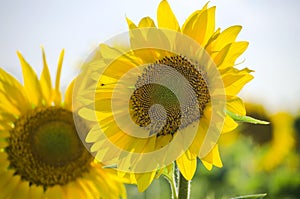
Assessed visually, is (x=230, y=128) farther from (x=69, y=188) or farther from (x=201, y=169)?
(x=201, y=169)

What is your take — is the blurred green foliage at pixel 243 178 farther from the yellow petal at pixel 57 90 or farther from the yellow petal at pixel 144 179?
the yellow petal at pixel 144 179

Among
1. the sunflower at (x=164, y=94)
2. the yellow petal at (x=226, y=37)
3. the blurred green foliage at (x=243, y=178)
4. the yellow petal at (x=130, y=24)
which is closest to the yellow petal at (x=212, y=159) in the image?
the sunflower at (x=164, y=94)

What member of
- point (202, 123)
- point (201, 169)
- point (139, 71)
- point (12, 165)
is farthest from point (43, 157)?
point (201, 169)

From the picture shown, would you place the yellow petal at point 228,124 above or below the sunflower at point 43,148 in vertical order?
above

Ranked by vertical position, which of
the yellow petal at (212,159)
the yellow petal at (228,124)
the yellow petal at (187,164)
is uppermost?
the yellow petal at (228,124)

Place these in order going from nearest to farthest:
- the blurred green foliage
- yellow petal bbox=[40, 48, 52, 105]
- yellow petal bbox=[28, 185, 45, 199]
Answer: yellow petal bbox=[28, 185, 45, 199] → yellow petal bbox=[40, 48, 52, 105] → the blurred green foliage

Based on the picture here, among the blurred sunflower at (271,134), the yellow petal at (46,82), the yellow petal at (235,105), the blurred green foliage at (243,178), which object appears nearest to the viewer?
the yellow petal at (235,105)

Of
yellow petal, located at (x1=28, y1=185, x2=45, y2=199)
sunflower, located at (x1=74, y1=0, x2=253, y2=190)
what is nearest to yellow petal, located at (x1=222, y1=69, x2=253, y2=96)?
sunflower, located at (x1=74, y1=0, x2=253, y2=190)

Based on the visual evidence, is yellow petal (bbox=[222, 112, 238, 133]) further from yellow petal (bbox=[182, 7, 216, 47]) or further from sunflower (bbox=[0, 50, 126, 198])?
sunflower (bbox=[0, 50, 126, 198])

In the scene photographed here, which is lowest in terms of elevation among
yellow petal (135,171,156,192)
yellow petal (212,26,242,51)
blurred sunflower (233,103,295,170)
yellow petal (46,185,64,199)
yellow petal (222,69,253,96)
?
blurred sunflower (233,103,295,170)
